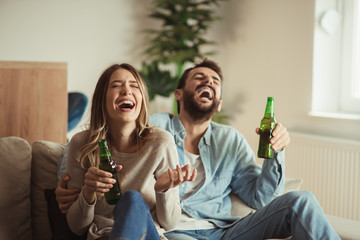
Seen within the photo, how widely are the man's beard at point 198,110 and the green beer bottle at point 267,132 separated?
0.80ft

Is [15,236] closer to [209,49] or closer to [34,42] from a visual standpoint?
[34,42]

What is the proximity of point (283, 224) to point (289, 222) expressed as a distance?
27mm

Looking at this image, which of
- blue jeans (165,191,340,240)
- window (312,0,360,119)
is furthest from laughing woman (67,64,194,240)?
window (312,0,360,119)

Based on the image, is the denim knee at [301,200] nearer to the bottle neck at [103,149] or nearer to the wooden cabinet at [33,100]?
the bottle neck at [103,149]

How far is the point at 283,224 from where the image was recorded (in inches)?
64.9

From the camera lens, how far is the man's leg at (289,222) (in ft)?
4.99

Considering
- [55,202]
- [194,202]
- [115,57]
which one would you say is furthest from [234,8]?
[55,202]

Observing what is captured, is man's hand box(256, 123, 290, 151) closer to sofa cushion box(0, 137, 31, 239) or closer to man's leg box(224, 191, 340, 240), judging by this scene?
man's leg box(224, 191, 340, 240)

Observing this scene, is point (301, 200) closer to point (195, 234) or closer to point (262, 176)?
point (262, 176)

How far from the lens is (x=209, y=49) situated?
4.29 meters

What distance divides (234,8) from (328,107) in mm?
1268

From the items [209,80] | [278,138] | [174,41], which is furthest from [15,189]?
[174,41]

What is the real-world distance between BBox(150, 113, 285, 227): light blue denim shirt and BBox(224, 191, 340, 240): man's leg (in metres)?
0.16

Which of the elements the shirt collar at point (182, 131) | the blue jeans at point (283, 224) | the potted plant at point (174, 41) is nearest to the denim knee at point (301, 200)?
the blue jeans at point (283, 224)
